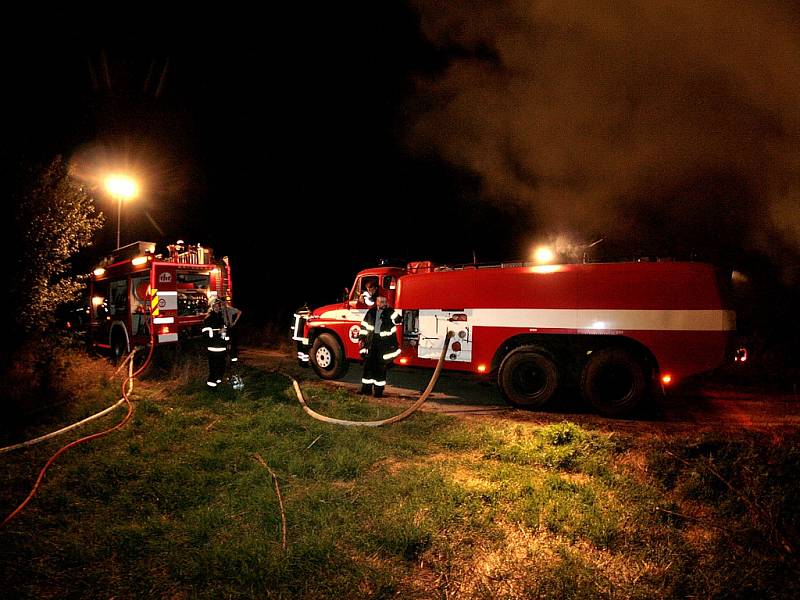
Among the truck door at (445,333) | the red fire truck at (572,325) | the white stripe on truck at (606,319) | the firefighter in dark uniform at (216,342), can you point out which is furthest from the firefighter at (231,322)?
the white stripe on truck at (606,319)

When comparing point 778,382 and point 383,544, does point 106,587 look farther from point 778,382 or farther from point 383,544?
point 778,382

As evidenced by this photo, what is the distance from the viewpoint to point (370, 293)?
841 centimetres

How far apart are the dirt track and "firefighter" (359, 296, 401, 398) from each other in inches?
18.1

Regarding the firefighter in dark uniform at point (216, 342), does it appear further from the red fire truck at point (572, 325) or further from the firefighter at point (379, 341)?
the red fire truck at point (572, 325)

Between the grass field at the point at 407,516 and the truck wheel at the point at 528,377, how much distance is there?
162 cm

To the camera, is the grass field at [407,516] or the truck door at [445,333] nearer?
the grass field at [407,516]

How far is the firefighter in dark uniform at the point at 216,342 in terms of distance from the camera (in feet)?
24.5

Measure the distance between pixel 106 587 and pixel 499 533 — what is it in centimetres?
265

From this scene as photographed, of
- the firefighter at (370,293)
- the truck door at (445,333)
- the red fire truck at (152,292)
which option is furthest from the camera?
the red fire truck at (152,292)

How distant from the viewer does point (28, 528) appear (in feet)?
10.8

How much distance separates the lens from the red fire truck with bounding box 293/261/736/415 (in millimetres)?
5852

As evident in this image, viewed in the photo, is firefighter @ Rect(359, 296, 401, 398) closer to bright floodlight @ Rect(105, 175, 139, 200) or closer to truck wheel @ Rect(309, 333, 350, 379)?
truck wheel @ Rect(309, 333, 350, 379)

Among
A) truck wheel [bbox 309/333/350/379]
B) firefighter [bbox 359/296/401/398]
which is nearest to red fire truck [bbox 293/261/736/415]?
firefighter [bbox 359/296/401/398]

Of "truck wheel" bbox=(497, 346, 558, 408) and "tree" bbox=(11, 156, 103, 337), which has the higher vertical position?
"tree" bbox=(11, 156, 103, 337)
